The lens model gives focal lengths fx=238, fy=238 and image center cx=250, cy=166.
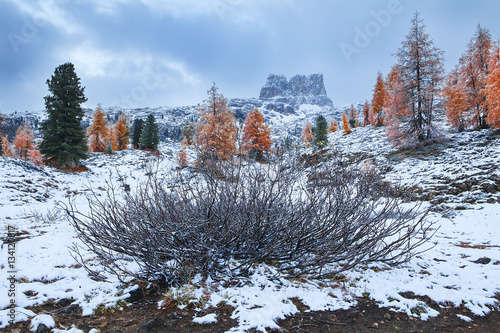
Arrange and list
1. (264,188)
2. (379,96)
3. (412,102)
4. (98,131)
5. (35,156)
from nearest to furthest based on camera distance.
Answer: (264,188) < (412,102) < (35,156) < (98,131) < (379,96)

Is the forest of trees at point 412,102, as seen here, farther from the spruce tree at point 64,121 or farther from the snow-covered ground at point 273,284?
the snow-covered ground at point 273,284

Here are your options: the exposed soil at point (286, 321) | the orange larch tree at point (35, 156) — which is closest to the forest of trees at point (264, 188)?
the orange larch tree at point (35, 156)

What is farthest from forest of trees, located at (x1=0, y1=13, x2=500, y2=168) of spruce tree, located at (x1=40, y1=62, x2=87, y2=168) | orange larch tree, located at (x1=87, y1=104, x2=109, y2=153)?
orange larch tree, located at (x1=87, y1=104, x2=109, y2=153)

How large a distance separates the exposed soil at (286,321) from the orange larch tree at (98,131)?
38.1 m

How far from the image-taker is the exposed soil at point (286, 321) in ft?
8.33

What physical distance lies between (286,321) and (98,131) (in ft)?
132

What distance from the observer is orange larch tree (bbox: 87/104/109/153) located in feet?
113

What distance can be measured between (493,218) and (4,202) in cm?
1858

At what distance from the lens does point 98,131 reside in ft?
115

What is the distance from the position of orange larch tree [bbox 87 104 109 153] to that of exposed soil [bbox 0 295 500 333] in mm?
38072

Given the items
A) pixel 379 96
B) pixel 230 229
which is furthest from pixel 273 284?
pixel 379 96

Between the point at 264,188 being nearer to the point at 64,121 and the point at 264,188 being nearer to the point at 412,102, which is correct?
the point at 412,102

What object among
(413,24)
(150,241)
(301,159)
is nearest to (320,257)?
(301,159)

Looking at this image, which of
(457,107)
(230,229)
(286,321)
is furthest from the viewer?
(457,107)
